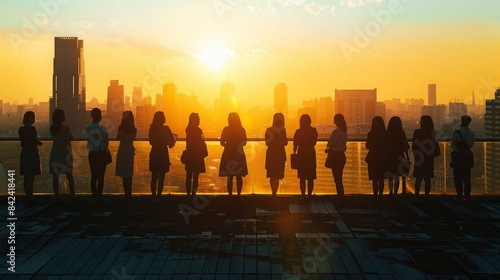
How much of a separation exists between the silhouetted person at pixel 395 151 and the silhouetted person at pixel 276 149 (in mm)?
1773

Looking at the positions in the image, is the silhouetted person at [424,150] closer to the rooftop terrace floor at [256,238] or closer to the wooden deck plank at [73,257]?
the rooftop terrace floor at [256,238]

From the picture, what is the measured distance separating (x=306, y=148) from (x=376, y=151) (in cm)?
120

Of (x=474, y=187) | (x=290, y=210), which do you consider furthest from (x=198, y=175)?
(x=474, y=187)

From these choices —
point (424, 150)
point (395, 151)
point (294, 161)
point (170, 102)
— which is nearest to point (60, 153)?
point (294, 161)

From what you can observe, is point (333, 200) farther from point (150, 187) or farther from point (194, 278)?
point (194, 278)

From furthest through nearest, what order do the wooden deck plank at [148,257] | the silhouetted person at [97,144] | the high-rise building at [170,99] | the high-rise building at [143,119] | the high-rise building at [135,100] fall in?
the high-rise building at [170,99]
the high-rise building at [135,100]
the high-rise building at [143,119]
the silhouetted person at [97,144]
the wooden deck plank at [148,257]

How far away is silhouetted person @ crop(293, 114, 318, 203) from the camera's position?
27.2ft

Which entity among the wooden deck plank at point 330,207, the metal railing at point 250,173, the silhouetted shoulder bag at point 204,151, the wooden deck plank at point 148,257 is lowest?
the wooden deck plank at point 148,257

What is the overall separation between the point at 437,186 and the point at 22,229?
23.0 ft

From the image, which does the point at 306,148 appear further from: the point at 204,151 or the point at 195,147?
the point at 195,147

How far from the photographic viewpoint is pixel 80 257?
17.9 feet

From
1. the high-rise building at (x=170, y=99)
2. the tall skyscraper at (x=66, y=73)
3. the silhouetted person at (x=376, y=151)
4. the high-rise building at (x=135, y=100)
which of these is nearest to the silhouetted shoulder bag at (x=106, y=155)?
the high-rise building at (x=135, y=100)

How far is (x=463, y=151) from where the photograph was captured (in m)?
8.58

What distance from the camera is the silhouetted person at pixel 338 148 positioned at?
827cm
